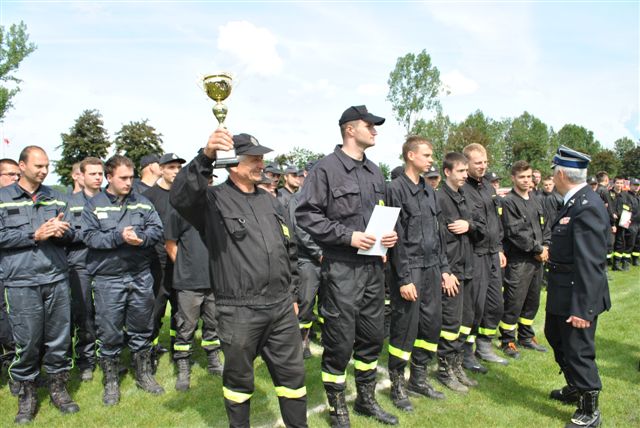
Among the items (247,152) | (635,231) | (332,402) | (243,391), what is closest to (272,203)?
(247,152)

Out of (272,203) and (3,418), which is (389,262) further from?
(3,418)

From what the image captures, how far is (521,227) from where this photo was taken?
665 centimetres

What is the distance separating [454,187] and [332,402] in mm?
2929

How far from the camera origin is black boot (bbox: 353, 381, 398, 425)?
4520 mm

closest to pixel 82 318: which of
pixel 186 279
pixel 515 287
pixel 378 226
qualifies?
pixel 186 279

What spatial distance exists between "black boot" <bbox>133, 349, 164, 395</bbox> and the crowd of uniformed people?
0.08 feet

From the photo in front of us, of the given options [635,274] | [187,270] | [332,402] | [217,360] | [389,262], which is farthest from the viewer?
[635,274]

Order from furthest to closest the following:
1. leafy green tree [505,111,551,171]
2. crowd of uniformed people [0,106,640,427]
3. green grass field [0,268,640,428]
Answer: leafy green tree [505,111,551,171] → green grass field [0,268,640,428] → crowd of uniformed people [0,106,640,427]

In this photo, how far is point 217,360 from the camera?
19.6 ft

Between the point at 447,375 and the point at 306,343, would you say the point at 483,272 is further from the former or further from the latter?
the point at 306,343

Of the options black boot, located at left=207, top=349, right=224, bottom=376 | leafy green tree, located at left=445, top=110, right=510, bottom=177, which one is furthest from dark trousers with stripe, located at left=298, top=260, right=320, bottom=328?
leafy green tree, located at left=445, top=110, right=510, bottom=177

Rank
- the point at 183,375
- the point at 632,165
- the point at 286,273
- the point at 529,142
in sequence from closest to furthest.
Result: the point at 286,273
the point at 183,375
the point at 529,142
the point at 632,165

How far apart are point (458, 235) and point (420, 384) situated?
1.76 m

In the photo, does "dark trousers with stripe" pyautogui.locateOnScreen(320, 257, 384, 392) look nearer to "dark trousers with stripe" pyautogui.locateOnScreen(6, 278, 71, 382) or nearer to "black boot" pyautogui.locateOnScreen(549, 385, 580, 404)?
"black boot" pyautogui.locateOnScreen(549, 385, 580, 404)
